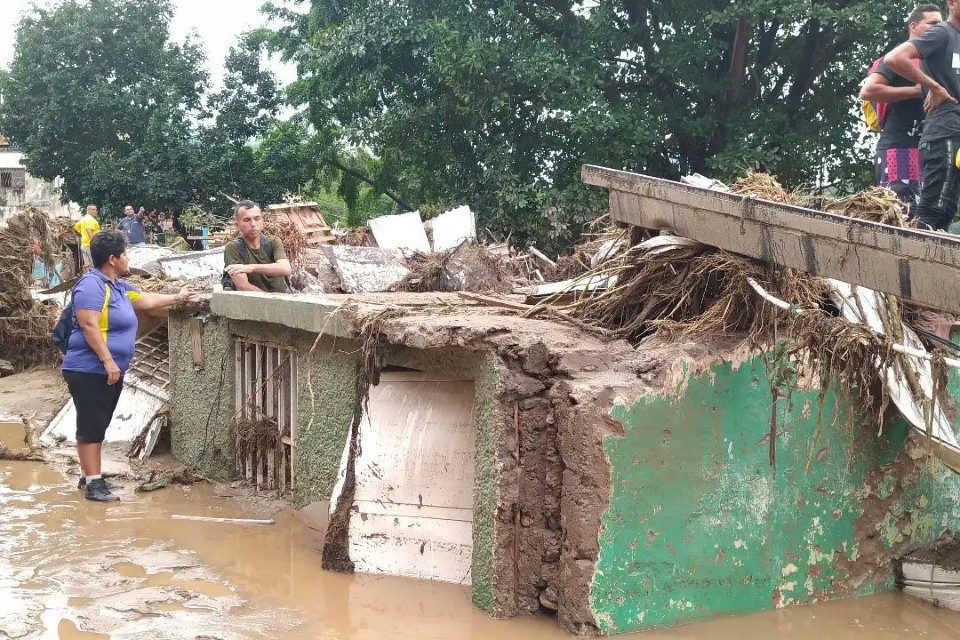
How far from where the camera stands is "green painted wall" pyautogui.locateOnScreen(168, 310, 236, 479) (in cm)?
710

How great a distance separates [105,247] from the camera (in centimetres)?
649

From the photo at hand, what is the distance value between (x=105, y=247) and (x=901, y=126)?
18.0 feet

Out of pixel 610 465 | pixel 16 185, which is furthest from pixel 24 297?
pixel 16 185

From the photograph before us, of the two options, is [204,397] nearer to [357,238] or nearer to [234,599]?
[234,599]

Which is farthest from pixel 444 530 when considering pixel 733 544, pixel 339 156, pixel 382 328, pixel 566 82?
pixel 339 156

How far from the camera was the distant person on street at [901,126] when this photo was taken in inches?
246

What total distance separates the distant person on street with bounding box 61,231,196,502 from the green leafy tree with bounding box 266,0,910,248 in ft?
27.2

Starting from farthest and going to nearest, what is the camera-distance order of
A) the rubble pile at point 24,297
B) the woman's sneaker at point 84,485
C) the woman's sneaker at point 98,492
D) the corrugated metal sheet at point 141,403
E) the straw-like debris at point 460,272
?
the rubble pile at point 24,297 → the corrugated metal sheet at point 141,403 → the straw-like debris at point 460,272 → the woman's sneaker at point 84,485 → the woman's sneaker at point 98,492

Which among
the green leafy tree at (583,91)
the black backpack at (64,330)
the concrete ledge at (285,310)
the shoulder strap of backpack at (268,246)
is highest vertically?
the green leafy tree at (583,91)

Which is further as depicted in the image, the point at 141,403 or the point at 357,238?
the point at 357,238

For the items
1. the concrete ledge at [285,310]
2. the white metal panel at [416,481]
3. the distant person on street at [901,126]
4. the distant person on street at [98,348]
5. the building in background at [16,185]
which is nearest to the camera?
the white metal panel at [416,481]

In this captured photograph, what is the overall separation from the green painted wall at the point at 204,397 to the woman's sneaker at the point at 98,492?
0.82m

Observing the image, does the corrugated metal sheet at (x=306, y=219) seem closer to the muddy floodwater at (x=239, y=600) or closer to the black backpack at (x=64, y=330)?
the black backpack at (x=64, y=330)

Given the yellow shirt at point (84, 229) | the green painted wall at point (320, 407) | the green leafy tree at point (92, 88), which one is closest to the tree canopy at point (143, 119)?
the green leafy tree at point (92, 88)
